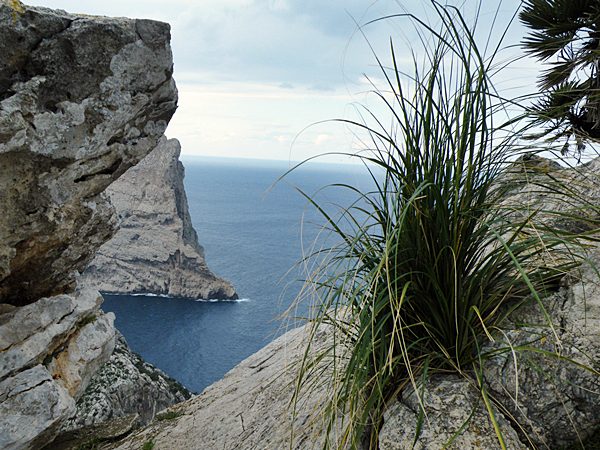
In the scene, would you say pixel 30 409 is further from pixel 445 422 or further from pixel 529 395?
pixel 529 395

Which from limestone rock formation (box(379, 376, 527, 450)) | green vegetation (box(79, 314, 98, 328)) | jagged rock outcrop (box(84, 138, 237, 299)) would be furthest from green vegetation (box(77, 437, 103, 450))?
jagged rock outcrop (box(84, 138, 237, 299))

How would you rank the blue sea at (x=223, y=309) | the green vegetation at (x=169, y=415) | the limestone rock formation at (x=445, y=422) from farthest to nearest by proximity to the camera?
the blue sea at (x=223, y=309) → the green vegetation at (x=169, y=415) → the limestone rock formation at (x=445, y=422)

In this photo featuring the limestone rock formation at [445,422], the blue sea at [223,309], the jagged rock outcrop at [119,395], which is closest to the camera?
the limestone rock formation at [445,422]

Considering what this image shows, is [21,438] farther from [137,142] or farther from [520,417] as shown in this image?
[520,417]

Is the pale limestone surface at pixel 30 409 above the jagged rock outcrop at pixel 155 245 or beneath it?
above

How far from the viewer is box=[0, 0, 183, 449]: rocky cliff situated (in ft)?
14.6

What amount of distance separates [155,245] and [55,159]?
6426 centimetres

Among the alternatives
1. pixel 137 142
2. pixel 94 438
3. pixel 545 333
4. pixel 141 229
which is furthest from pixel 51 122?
pixel 141 229

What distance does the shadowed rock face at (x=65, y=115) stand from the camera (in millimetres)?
4391

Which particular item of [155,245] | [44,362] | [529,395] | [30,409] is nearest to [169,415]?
[30,409]

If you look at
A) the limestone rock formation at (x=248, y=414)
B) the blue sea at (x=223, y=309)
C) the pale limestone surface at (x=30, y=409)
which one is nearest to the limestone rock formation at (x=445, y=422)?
the limestone rock formation at (x=248, y=414)

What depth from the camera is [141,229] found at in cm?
6750

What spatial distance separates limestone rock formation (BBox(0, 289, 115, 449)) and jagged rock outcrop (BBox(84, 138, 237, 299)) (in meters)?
54.7

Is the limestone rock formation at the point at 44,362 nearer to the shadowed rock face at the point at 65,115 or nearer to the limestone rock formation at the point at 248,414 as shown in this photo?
the shadowed rock face at the point at 65,115
